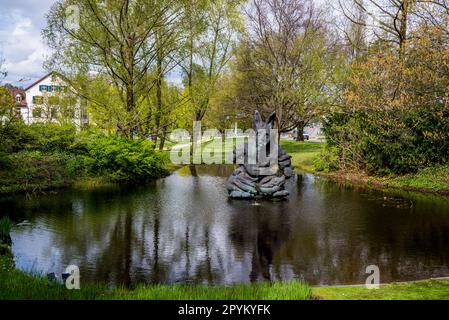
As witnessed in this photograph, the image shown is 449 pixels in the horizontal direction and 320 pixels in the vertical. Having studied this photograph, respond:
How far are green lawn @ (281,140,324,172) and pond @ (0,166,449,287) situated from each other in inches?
429

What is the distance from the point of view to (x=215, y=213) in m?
13.0

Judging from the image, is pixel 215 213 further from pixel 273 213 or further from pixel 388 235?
pixel 388 235

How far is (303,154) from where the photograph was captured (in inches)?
1261

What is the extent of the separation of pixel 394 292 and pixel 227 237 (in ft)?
16.0

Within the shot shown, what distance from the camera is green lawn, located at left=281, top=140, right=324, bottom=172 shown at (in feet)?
90.2

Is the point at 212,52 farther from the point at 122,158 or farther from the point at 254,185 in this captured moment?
the point at 254,185

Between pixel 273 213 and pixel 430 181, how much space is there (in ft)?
29.0

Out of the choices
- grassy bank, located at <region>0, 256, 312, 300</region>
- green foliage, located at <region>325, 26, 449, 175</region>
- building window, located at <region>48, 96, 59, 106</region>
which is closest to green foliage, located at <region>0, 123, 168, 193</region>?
grassy bank, located at <region>0, 256, 312, 300</region>

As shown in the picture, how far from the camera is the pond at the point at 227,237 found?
791 cm

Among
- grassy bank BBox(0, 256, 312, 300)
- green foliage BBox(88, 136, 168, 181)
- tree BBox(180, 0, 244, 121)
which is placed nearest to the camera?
grassy bank BBox(0, 256, 312, 300)

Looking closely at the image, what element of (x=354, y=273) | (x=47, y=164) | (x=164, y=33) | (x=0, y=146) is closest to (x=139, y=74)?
(x=164, y=33)

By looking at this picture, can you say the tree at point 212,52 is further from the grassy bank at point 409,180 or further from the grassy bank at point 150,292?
the grassy bank at point 150,292

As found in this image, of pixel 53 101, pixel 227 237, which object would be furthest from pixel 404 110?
pixel 53 101
